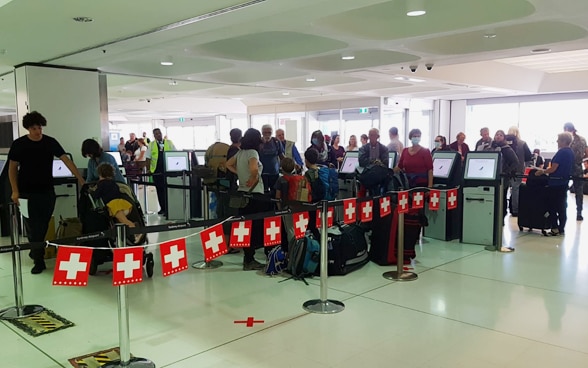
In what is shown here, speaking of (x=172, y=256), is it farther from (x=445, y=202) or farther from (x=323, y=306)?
(x=445, y=202)

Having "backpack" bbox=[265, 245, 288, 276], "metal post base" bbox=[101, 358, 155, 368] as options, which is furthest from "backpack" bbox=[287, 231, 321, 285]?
"metal post base" bbox=[101, 358, 155, 368]

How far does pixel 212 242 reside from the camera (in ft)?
11.5

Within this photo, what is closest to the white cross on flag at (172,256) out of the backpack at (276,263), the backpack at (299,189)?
the backpack at (276,263)

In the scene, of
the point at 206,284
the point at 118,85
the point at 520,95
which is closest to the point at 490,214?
the point at 206,284

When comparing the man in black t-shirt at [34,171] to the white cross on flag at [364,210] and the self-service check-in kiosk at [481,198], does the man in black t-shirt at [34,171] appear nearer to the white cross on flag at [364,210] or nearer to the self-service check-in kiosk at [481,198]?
the white cross on flag at [364,210]

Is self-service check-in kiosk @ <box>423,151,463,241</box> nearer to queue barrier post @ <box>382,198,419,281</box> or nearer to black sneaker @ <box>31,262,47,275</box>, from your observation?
Result: queue barrier post @ <box>382,198,419,281</box>

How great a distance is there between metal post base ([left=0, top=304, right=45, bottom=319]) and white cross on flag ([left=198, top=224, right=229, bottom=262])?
6.26ft

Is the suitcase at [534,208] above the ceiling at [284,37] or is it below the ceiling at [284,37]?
below

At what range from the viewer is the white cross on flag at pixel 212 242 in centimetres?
347

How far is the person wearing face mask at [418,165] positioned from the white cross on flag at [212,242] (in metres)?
3.61

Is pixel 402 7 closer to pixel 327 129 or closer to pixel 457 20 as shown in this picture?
pixel 457 20

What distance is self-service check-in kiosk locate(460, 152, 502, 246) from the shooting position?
6.55 m

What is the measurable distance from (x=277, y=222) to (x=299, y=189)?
56.2 inches

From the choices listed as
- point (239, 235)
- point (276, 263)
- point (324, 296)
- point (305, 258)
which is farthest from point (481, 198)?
point (239, 235)
